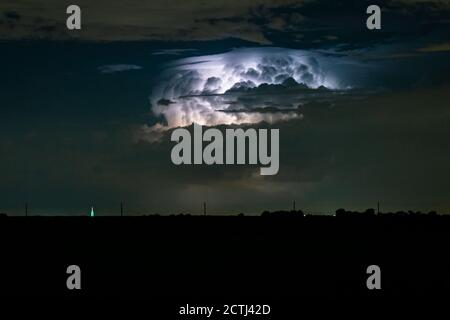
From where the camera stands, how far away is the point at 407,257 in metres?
65.8

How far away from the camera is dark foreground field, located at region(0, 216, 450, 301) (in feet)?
167

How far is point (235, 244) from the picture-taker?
75438 millimetres

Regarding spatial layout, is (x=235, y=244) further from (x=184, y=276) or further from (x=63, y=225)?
(x=63, y=225)

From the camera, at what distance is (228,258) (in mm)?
65750

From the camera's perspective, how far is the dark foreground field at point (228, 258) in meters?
50.8
